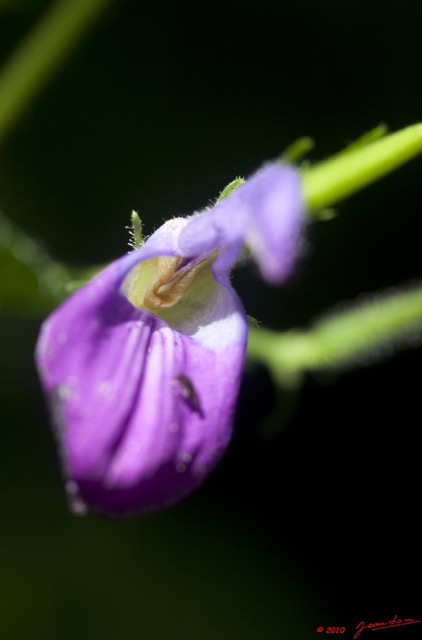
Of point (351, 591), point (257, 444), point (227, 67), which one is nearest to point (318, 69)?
point (227, 67)

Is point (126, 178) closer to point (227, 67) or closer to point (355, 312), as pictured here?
point (227, 67)

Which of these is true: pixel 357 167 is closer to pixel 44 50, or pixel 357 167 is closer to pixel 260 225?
pixel 260 225

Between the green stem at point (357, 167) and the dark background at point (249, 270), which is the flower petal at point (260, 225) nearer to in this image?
the green stem at point (357, 167)

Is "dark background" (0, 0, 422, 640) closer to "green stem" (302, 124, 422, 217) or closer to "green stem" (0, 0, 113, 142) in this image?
"green stem" (0, 0, 113, 142)

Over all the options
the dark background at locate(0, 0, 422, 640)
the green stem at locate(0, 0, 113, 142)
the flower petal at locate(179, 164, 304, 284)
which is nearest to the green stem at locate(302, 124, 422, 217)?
the flower petal at locate(179, 164, 304, 284)

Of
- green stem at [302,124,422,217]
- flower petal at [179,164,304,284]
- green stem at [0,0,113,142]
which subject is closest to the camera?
flower petal at [179,164,304,284]

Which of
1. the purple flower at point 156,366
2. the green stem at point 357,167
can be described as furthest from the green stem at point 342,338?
the purple flower at point 156,366
